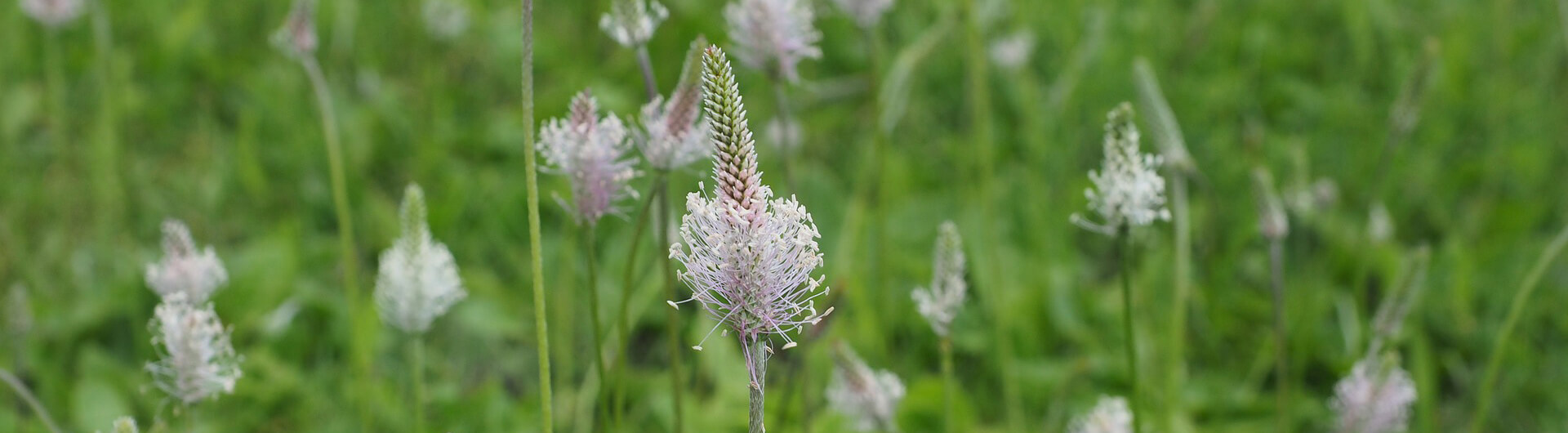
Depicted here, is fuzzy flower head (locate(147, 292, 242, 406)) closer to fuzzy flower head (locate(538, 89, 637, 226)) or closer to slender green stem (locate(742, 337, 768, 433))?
fuzzy flower head (locate(538, 89, 637, 226))

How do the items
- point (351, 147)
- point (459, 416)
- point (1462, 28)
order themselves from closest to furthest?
point (459, 416)
point (351, 147)
point (1462, 28)

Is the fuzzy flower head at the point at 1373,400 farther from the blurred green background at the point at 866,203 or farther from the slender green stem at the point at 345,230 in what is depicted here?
the slender green stem at the point at 345,230

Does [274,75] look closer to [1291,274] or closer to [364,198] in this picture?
[364,198]

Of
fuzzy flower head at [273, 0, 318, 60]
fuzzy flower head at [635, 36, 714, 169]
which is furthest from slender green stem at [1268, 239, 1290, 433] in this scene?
fuzzy flower head at [273, 0, 318, 60]

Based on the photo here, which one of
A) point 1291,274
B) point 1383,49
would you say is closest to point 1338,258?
point 1291,274

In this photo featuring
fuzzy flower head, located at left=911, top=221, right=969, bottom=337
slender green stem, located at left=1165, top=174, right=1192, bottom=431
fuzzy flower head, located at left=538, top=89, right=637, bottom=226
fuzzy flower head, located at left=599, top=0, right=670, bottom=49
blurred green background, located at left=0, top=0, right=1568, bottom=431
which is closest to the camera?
fuzzy flower head, located at left=538, top=89, right=637, bottom=226
